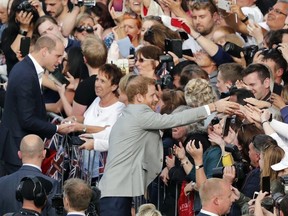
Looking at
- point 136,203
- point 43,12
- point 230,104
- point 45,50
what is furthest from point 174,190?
point 43,12

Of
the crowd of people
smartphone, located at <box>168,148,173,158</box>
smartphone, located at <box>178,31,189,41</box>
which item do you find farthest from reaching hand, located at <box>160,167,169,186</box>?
smartphone, located at <box>178,31,189,41</box>

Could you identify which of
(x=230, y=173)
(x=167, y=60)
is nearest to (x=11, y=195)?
(x=230, y=173)

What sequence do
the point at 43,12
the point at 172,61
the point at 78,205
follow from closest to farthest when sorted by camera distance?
1. the point at 78,205
2. the point at 172,61
3. the point at 43,12

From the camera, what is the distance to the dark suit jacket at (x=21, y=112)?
14.6 meters

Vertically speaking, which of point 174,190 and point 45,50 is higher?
point 45,50

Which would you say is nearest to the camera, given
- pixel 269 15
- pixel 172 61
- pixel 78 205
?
pixel 78 205

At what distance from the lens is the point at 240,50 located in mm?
15180

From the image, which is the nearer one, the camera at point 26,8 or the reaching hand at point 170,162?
the reaching hand at point 170,162

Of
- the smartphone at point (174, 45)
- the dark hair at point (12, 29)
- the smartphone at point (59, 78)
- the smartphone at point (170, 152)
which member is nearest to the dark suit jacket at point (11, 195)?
the smartphone at point (170, 152)

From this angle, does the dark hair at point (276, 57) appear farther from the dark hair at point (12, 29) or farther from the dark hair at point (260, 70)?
the dark hair at point (12, 29)

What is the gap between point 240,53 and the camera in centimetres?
1523

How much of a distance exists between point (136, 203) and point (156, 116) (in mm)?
1157

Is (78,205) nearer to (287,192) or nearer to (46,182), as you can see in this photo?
(46,182)

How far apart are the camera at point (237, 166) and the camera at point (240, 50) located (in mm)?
2550
